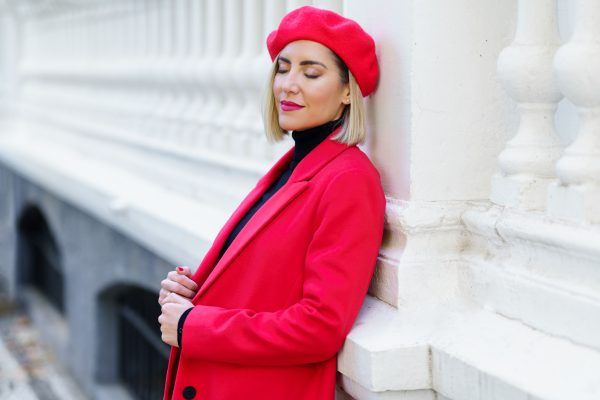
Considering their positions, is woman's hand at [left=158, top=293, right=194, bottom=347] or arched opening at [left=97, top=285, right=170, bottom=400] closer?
woman's hand at [left=158, top=293, right=194, bottom=347]

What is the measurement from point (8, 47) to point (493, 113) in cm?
753

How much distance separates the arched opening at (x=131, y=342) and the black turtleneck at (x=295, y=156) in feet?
9.18

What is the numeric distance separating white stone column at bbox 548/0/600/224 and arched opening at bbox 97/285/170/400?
142 inches

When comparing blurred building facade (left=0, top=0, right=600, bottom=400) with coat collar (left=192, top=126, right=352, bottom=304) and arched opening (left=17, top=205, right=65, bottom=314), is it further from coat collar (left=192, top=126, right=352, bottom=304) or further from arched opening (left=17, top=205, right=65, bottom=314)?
arched opening (left=17, top=205, right=65, bottom=314)

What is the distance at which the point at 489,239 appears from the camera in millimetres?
2289

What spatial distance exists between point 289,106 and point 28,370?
5043 mm

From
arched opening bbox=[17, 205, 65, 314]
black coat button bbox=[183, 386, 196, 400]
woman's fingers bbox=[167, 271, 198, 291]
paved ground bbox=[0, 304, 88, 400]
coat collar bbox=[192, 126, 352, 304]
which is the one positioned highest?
coat collar bbox=[192, 126, 352, 304]

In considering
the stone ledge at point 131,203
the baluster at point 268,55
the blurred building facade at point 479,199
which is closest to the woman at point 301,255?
the blurred building facade at point 479,199

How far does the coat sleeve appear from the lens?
2.12 metres

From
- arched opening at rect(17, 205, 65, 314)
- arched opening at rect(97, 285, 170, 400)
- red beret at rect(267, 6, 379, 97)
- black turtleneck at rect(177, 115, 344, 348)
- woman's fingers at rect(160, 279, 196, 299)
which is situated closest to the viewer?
red beret at rect(267, 6, 379, 97)

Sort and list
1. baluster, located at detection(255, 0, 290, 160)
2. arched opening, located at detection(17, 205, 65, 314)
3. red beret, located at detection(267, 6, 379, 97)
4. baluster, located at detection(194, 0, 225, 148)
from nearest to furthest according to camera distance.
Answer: red beret, located at detection(267, 6, 379, 97) → baluster, located at detection(255, 0, 290, 160) → baluster, located at detection(194, 0, 225, 148) → arched opening, located at detection(17, 205, 65, 314)

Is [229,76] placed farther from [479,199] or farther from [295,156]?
[479,199]

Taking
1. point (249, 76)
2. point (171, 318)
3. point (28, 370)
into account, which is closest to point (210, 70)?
point (249, 76)

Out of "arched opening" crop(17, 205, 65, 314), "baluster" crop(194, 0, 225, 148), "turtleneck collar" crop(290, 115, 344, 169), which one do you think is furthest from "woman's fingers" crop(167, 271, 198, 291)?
"arched opening" crop(17, 205, 65, 314)
